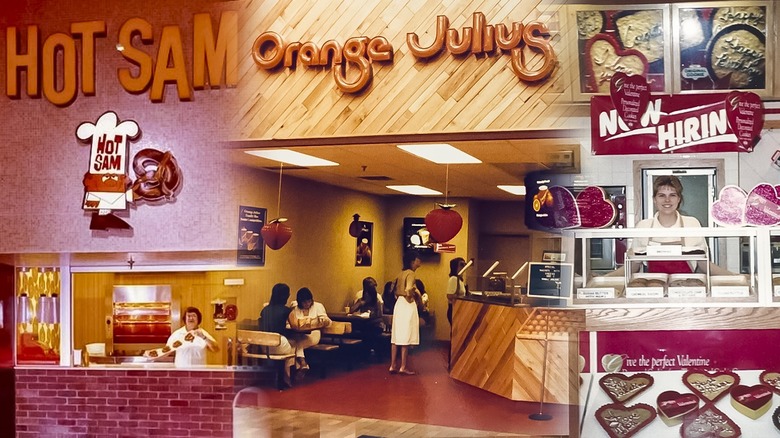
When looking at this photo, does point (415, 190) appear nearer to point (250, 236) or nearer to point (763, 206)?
point (250, 236)

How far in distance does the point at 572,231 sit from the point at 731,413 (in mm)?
1452

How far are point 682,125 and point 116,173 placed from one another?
3.91 metres

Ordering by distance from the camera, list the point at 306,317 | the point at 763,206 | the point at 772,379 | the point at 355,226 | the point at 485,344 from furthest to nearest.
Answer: the point at 485,344 < the point at 355,226 < the point at 306,317 < the point at 763,206 < the point at 772,379

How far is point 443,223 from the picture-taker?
632 cm

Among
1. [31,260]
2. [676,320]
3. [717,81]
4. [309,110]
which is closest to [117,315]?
[31,260]

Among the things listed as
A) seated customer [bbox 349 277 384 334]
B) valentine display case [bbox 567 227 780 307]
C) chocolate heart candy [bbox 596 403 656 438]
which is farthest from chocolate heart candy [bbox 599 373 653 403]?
seated customer [bbox 349 277 384 334]

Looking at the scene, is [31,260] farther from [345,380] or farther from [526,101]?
[526,101]

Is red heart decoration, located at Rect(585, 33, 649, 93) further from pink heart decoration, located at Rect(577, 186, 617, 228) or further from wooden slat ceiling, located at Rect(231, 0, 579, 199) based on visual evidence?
pink heart decoration, located at Rect(577, 186, 617, 228)

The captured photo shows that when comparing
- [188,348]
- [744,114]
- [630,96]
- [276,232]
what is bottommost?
[188,348]

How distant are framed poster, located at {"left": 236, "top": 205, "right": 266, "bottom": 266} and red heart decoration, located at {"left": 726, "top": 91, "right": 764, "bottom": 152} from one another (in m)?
3.33

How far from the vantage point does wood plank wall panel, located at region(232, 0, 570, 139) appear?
Result: 18.0ft

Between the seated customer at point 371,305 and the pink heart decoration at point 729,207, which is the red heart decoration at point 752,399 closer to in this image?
the pink heart decoration at point 729,207

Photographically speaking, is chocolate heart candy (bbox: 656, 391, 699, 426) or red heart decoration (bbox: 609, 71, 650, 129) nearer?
chocolate heart candy (bbox: 656, 391, 699, 426)

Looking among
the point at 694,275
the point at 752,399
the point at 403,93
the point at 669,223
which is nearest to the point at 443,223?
the point at 403,93
